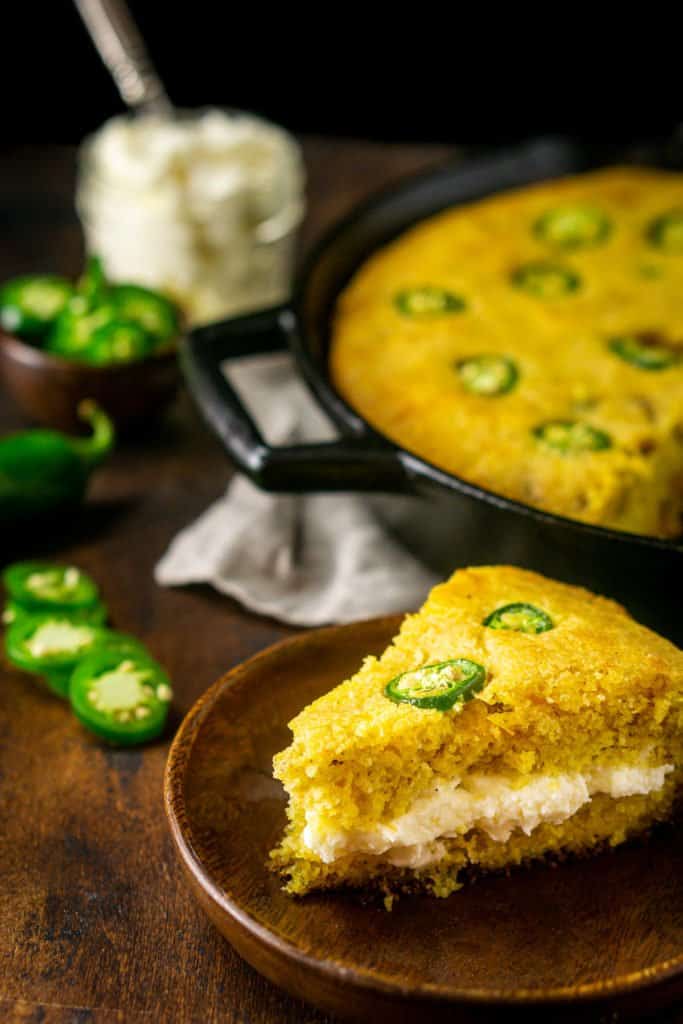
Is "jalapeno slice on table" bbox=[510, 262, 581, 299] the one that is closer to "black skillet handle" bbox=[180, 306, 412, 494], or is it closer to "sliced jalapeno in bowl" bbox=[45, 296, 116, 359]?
"black skillet handle" bbox=[180, 306, 412, 494]

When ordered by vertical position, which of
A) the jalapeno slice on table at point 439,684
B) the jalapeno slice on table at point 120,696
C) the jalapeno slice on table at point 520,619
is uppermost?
the jalapeno slice on table at point 439,684

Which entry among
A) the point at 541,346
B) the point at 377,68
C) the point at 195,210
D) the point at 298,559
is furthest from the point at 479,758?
the point at 377,68

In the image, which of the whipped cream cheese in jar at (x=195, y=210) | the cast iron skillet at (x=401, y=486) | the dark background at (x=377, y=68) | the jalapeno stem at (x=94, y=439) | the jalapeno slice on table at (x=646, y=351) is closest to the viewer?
the cast iron skillet at (x=401, y=486)

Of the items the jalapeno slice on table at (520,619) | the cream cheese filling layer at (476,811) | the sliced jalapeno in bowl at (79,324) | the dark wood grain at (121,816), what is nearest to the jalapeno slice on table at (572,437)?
the jalapeno slice on table at (520,619)

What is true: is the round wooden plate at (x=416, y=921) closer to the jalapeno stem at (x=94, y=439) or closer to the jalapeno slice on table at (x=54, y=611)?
the jalapeno slice on table at (x=54, y=611)

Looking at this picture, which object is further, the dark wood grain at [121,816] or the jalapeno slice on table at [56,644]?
the jalapeno slice on table at [56,644]

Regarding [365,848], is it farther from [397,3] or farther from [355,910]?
[397,3]

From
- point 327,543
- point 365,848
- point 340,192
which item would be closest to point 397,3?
point 340,192
